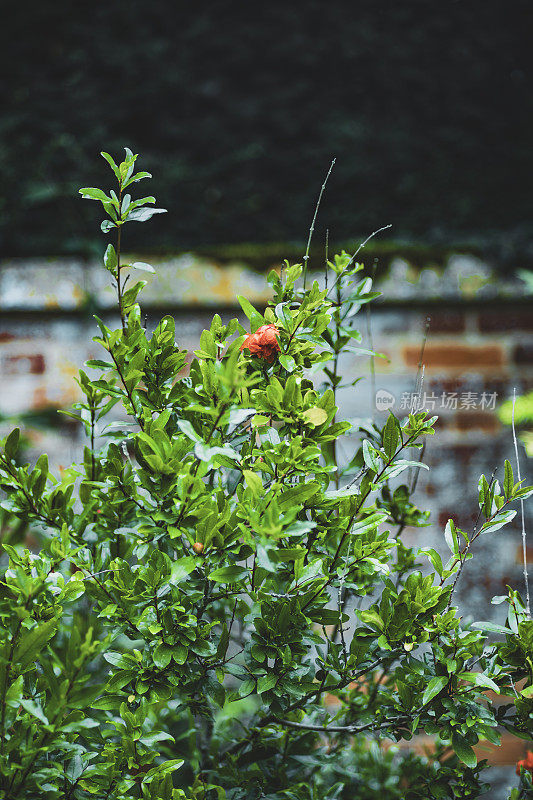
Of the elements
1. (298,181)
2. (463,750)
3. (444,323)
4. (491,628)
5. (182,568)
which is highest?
(298,181)

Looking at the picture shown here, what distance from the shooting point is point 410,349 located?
130cm

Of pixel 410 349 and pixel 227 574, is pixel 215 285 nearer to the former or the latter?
pixel 410 349

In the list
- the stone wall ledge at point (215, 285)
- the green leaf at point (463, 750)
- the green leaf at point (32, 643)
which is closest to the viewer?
the green leaf at point (32, 643)

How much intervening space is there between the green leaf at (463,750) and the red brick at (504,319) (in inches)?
34.0

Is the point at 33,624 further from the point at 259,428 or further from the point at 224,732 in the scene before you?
the point at 224,732

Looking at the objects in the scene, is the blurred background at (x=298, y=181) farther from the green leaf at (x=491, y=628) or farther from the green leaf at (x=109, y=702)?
the green leaf at (x=109, y=702)

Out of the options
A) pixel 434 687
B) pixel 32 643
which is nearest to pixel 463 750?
pixel 434 687

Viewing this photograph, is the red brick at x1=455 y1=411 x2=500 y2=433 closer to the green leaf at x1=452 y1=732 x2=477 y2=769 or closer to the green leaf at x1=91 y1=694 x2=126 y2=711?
the green leaf at x1=452 y1=732 x2=477 y2=769

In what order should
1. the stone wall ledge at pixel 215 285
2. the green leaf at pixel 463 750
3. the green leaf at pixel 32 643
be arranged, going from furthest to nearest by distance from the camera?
the stone wall ledge at pixel 215 285, the green leaf at pixel 463 750, the green leaf at pixel 32 643

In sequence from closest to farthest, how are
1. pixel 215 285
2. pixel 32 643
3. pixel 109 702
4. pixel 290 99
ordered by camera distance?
pixel 32 643 → pixel 109 702 → pixel 215 285 → pixel 290 99

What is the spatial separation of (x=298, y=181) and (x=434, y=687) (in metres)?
1.08

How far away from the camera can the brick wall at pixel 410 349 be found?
1282 mm

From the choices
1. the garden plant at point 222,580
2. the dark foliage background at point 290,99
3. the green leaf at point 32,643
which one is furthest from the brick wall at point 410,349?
the green leaf at point 32,643

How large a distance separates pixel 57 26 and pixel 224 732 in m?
1.46
